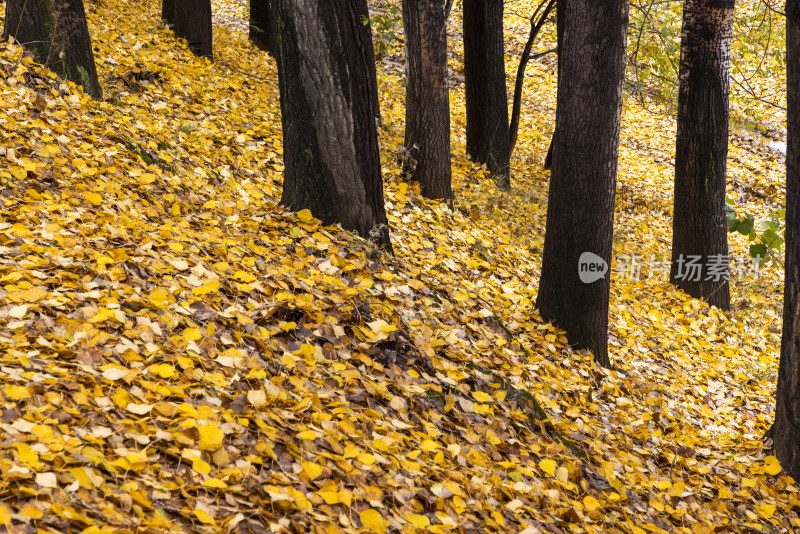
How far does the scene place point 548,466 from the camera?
3107 millimetres

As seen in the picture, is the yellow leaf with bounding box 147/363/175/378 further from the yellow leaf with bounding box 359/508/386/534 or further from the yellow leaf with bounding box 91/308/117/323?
the yellow leaf with bounding box 359/508/386/534

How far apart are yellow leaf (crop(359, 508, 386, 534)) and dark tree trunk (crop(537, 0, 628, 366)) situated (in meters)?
3.12

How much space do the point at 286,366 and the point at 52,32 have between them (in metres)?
3.97

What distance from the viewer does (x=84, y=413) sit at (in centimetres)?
217

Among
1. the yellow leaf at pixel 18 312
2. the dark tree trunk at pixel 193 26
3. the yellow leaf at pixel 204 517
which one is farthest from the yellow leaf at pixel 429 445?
the dark tree trunk at pixel 193 26

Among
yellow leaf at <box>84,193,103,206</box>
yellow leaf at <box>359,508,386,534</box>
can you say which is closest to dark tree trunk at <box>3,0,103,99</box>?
yellow leaf at <box>84,193,103,206</box>

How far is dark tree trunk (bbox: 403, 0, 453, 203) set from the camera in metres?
6.17

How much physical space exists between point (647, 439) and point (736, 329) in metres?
3.46

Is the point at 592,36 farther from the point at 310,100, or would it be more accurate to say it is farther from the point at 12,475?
the point at 12,475

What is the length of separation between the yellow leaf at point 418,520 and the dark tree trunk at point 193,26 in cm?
737

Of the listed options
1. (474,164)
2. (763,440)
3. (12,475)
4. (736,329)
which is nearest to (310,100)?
(12,475)

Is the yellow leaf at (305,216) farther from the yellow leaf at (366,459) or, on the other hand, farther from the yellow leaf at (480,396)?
the yellow leaf at (366,459)

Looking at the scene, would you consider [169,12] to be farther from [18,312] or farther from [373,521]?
[373,521]

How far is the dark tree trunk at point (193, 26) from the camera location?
8.12 m
